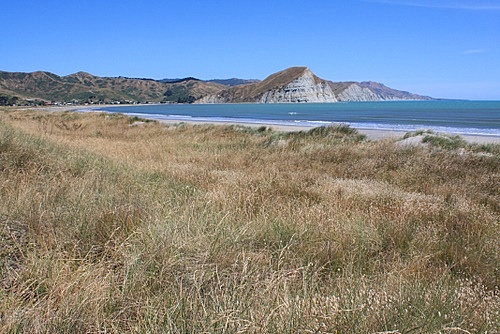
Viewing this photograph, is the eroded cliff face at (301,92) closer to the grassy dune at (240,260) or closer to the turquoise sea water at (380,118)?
the turquoise sea water at (380,118)

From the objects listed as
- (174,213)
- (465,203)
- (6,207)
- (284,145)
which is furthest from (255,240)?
(284,145)

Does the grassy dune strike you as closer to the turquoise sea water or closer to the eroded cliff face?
the turquoise sea water

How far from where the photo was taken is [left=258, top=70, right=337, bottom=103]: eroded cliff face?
182 m

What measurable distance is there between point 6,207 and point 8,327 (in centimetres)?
247

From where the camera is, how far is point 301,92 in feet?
600

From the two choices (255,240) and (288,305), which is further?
(255,240)

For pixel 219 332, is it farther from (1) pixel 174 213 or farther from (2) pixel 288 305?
(1) pixel 174 213

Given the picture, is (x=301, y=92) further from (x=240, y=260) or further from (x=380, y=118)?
(x=240, y=260)

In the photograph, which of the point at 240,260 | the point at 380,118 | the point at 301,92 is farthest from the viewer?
the point at 301,92

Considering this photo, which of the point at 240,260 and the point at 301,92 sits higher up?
the point at 301,92

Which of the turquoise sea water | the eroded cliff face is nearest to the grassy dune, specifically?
the turquoise sea water

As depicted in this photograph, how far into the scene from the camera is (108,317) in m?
2.53

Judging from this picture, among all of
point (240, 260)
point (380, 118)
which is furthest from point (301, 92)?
point (240, 260)

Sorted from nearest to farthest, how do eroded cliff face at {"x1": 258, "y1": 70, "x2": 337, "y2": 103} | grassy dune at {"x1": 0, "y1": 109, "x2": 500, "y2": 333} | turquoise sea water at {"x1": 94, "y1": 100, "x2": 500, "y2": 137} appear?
grassy dune at {"x1": 0, "y1": 109, "x2": 500, "y2": 333}, turquoise sea water at {"x1": 94, "y1": 100, "x2": 500, "y2": 137}, eroded cliff face at {"x1": 258, "y1": 70, "x2": 337, "y2": 103}
